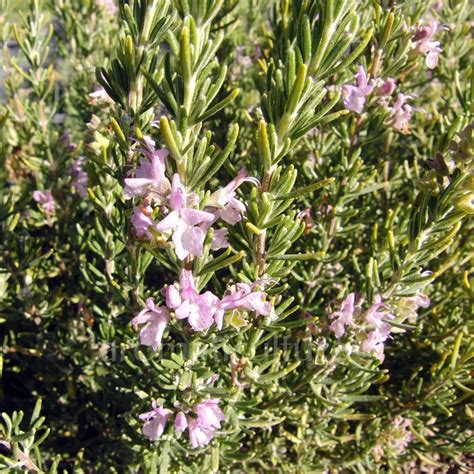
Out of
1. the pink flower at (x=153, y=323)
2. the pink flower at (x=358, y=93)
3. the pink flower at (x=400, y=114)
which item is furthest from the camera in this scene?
the pink flower at (x=400, y=114)

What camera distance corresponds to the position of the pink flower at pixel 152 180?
121 centimetres

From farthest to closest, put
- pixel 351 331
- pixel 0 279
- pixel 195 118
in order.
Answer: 1. pixel 0 279
2. pixel 351 331
3. pixel 195 118

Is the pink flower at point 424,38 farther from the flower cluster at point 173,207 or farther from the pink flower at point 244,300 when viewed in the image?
the pink flower at point 244,300

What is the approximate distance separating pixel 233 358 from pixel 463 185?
3.04 ft

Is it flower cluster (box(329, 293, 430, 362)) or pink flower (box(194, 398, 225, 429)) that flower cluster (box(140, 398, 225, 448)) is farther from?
flower cluster (box(329, 293, 430, 362))

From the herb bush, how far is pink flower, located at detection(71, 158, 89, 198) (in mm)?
16

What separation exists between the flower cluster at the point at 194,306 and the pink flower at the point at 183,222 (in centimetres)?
18

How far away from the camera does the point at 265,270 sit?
1.59 m

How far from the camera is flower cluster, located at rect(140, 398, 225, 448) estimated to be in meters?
1.71

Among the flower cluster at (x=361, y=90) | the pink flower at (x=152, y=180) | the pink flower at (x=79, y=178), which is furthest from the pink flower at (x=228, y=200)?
the pink flower at (x=79, y=178)

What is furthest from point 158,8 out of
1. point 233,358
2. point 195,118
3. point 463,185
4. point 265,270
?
point 233,358

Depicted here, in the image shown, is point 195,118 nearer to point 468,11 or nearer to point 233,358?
point 233,358

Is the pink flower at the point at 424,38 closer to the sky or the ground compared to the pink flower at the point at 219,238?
closer to the sky

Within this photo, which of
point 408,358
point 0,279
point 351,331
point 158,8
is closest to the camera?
point 158,8
